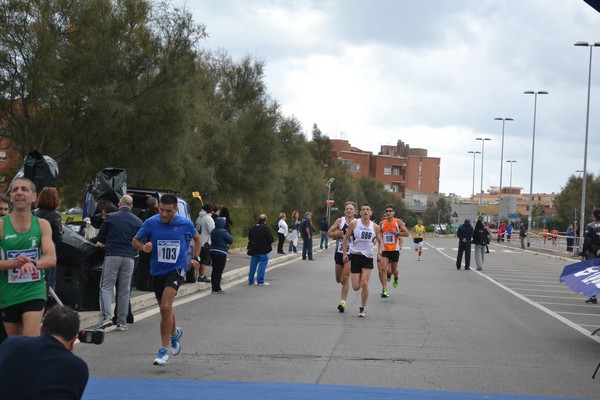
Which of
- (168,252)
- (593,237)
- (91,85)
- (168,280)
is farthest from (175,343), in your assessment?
(91,85)

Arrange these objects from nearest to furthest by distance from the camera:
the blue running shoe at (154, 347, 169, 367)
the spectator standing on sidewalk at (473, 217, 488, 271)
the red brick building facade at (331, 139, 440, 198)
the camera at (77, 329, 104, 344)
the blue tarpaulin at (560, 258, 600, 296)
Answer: the camera at (77, 329, 104, 344), the blue running shoe at (154, 347, 169, 367), the blue tarpaulin at (560, 258, 600, 296), the spectator standing on sidewalk at (473, 217, 488, 271), the red brick building facade at (331, 139, 440, 198)

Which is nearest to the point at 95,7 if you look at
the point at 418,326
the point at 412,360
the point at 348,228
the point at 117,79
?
the point at 117,79

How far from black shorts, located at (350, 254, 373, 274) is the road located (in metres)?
0.80

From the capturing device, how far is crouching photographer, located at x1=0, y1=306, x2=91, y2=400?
14.4 feet

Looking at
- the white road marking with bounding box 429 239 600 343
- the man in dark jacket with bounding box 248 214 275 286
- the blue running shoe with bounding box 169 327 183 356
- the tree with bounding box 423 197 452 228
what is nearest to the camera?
the blue running shoe with bounding box 169 327 183 356

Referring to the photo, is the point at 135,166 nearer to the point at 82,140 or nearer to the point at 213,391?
the point at 82,140

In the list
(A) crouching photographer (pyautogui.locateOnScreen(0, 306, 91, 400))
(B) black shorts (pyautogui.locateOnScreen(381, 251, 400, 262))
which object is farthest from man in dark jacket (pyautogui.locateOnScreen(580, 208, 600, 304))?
(A) crouching photographer (pyautogui.locateOnScreen(0, 306, 91, 400))

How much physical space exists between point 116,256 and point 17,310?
5038 mm

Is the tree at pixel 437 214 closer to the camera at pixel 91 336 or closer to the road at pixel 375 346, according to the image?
the road at pixel 375 346

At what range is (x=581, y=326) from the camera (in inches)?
575

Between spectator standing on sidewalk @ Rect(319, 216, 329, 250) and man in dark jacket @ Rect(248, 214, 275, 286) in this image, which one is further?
spectator standing on sidewalk @ Rect(319, 216, 329, 250)

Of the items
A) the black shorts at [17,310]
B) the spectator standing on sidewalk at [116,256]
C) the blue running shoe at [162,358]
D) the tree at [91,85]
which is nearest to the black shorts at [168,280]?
the blue running shoe at [162,358]

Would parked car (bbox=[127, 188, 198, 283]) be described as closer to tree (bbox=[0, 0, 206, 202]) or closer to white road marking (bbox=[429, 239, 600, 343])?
tree (bbox=[0, 0, 206, 202])

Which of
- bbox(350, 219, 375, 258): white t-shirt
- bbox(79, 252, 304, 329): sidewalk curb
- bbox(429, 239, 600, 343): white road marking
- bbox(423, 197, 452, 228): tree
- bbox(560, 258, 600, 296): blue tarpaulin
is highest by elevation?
bbox(423, 197, 452, 228): tree
